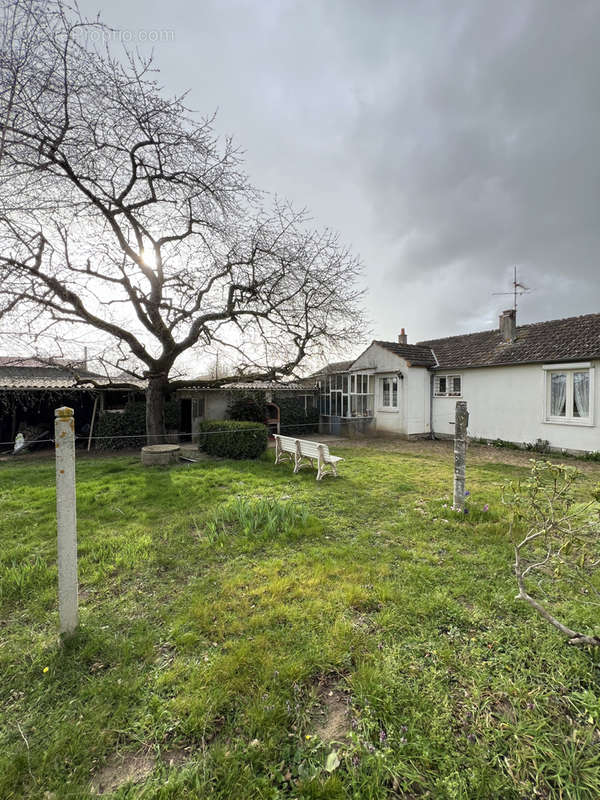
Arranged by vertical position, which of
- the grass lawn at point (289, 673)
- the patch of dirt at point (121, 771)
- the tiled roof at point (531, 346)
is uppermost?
the tiled roof at point (531, 346)

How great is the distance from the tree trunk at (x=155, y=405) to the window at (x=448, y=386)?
40.2 ft

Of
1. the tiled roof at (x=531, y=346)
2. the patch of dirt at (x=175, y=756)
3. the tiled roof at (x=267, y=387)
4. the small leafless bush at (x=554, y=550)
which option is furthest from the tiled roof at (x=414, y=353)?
the patch of dirt at (x=175, y=756)

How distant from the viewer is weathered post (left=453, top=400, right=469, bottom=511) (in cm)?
550

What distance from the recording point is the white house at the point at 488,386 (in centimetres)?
1097

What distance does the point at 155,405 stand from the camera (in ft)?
39.6

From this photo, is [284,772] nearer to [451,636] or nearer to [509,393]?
[451,636]

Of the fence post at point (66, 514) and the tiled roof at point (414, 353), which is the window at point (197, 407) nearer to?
the tiled roof at point (414, 353)

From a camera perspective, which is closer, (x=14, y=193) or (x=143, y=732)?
(x=143, y=732)

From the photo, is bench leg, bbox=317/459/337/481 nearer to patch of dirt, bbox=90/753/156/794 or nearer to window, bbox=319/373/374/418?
patch of dirt, bbox=90/753/156/794

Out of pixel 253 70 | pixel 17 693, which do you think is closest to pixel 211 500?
pixel 17 693

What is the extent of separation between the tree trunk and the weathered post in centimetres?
1002

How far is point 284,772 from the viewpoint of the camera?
1.79m

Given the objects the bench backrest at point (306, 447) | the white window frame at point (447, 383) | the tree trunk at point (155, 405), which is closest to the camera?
the bench backrest at point (306, 447)

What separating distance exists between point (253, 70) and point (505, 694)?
10.6m
